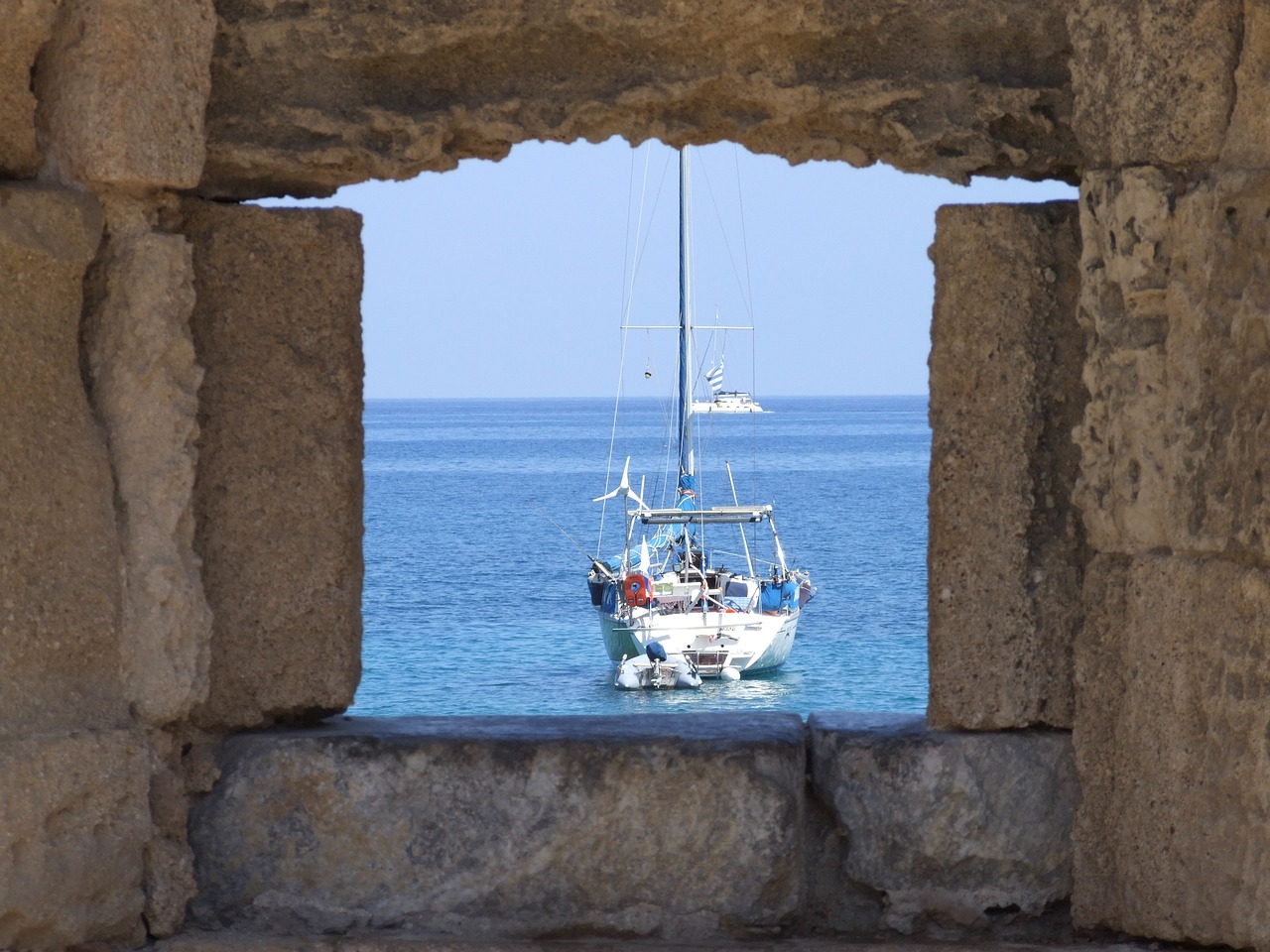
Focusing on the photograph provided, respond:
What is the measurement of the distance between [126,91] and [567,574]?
3805 centimetres

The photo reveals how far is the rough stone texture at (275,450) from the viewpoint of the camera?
3080mm

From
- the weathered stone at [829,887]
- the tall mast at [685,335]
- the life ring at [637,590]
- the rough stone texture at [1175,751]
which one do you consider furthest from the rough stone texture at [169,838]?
the life ring at [637,590]

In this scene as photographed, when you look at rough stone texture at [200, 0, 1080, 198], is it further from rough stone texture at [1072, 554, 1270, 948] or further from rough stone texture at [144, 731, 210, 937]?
rough stone texture at [144, 731, 210, 937]

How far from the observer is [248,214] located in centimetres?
310

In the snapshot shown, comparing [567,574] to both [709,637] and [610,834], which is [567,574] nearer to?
[709,637]

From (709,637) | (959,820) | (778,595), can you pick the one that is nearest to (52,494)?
(959,820)

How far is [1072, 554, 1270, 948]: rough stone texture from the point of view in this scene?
261cm

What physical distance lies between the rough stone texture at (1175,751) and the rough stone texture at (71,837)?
1847 mm

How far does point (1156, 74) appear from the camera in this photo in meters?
2.75

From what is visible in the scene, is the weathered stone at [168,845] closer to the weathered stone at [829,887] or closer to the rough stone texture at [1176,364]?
the weathered stone at [829,887]

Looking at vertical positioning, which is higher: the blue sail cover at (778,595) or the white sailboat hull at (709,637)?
the blue sail cover at (778,595)

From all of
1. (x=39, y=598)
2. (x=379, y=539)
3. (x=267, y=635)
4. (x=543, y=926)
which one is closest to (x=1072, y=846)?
(x=543, y=926)

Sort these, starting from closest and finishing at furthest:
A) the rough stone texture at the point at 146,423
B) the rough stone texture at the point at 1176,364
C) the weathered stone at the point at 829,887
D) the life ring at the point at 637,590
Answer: the rough stone texture at the point at 1176,364 < the rough stone texture at the point at 146,423 < the weathered stone at the point at 829,887 < the life ring at the point at 637,590

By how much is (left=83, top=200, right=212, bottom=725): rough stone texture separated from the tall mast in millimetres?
19310
